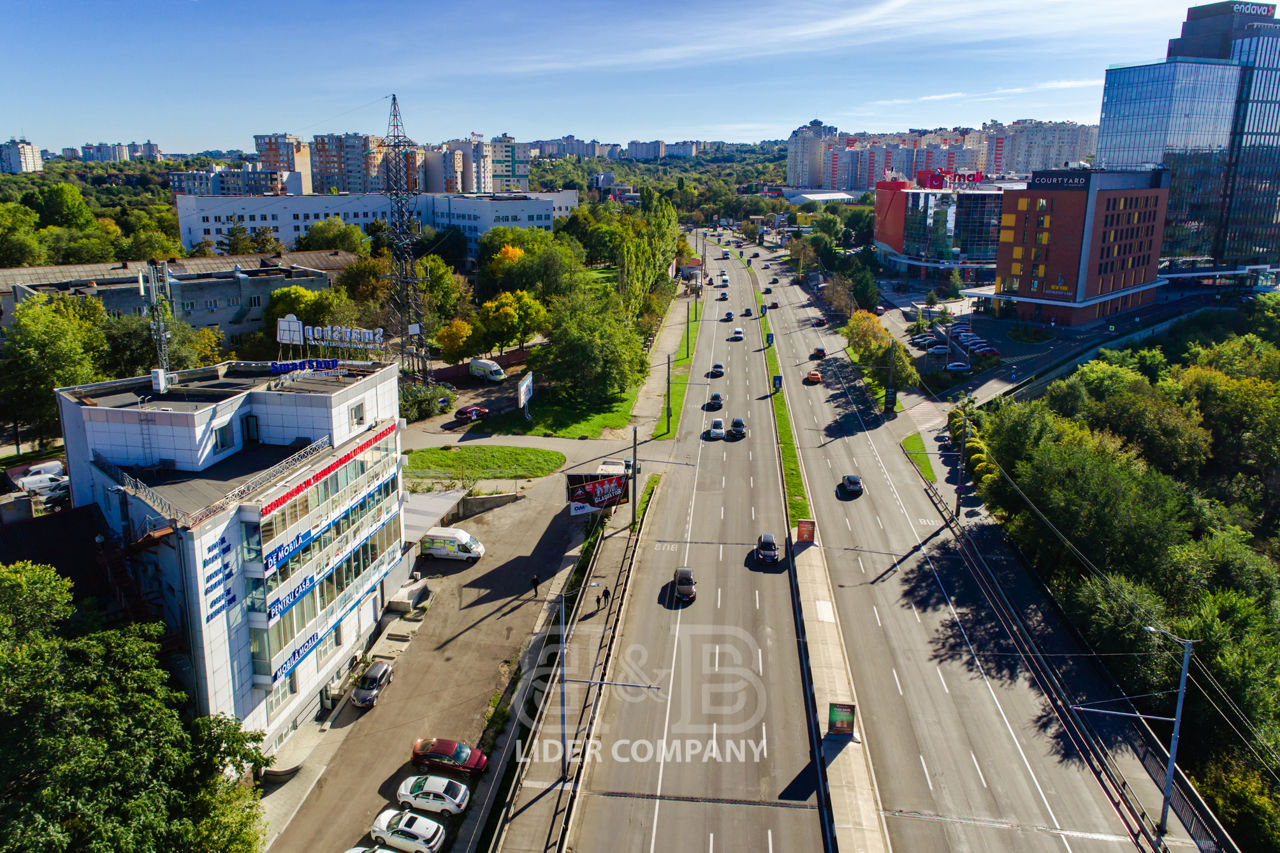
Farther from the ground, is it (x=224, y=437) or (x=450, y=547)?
(x=224, y=437)

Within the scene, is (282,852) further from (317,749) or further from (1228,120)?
(1228,120)

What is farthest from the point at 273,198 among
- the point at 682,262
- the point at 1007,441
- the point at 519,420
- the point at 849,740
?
the point at 849,740

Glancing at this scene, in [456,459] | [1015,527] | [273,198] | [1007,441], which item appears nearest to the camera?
[1015,527]

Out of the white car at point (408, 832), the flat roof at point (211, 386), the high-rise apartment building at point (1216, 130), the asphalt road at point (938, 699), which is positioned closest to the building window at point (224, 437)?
the flat roof at point (211, 386)

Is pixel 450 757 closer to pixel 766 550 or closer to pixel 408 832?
pixel 408 832

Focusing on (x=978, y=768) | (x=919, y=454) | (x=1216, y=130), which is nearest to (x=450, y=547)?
(x=978, y=768)

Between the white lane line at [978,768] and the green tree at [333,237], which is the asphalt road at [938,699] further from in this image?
the green tree at [333,237]

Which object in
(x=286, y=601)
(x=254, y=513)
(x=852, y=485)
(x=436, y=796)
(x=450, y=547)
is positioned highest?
(x=254, y=513)
